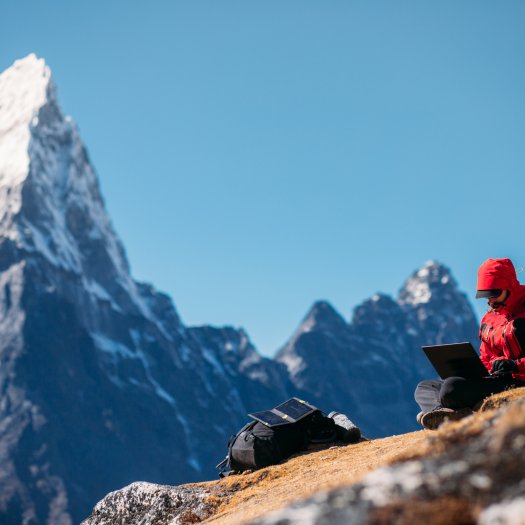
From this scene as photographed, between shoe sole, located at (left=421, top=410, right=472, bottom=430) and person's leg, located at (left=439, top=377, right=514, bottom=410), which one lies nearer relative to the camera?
person's leg, located at (left=439, top=377, right=514, bottom=410)

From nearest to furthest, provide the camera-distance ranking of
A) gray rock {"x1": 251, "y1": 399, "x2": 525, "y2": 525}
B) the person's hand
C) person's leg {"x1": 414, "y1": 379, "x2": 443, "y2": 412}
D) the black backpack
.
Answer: gray rock {"x1": 251, "y1": 399, "x2": 525, "y2": 525}
the person's hand
person's leg {"x1": 414, "y1": 379, "x2": 443, "y2": 412}
the black backpack

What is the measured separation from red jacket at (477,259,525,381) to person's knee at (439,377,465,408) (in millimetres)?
536

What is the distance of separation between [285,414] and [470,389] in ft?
16.2

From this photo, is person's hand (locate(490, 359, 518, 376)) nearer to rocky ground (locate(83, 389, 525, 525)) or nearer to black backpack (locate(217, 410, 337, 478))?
rocky ground (locate(83, 389, 525, 525))

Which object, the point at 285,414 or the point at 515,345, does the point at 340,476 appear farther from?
the point at 285,414

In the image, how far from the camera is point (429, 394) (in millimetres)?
10781

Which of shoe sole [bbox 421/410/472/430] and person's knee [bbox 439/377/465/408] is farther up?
person's knee [bbox 439/377/465/408]

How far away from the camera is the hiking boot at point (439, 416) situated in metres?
9.70

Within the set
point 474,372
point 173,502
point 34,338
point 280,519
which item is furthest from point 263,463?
point 34,338

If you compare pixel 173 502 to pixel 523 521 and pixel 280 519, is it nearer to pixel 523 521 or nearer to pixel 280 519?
pixel 280 519

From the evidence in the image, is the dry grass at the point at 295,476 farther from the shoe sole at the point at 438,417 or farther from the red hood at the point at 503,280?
the red hood at the point at 503,280

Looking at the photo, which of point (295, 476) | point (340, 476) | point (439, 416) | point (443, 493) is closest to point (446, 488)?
point (443, 493)

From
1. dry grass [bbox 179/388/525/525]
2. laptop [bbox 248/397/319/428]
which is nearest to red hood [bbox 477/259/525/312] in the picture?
dry grass [bbox 179/388/525/525]

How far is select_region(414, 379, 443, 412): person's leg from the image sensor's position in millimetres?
10578
